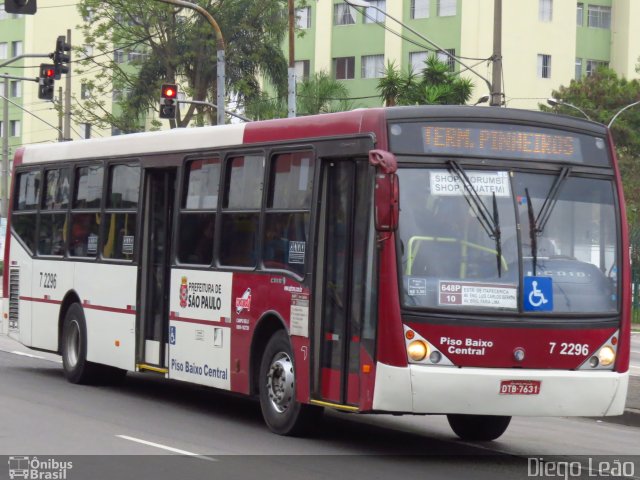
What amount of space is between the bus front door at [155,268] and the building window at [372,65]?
50519 millimetres

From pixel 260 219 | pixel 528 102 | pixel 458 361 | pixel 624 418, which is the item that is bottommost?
pixel 624 418

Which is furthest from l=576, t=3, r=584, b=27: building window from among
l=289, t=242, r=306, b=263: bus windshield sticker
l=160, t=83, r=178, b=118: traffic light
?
l=289, t=242, r=306, b=263: bus windshield sticker

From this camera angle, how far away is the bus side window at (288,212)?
12.9 meters

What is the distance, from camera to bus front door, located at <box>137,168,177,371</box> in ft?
51.4

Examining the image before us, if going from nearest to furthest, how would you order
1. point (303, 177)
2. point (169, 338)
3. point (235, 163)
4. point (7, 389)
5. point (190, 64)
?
point (303, 177)
point (235, 163)
point (169, 338)
point (7, 389)
point (190, 64)

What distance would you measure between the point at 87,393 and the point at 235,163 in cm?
381

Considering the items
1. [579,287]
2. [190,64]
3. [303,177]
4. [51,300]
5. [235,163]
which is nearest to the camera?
[579,287]

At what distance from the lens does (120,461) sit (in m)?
11.0

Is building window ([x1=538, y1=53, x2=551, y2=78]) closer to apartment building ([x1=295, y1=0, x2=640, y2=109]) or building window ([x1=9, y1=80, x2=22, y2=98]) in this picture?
apartment building ([x1=295, y1=0, x2=640, y2=109])

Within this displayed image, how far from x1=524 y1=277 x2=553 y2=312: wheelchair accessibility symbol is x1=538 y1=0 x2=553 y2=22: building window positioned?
2148 inches

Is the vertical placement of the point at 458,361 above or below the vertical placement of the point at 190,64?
below

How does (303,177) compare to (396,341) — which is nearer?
(396,341)

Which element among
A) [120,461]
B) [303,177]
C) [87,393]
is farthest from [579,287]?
[87,393]

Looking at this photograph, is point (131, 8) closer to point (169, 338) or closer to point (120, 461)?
point (169, 338)
